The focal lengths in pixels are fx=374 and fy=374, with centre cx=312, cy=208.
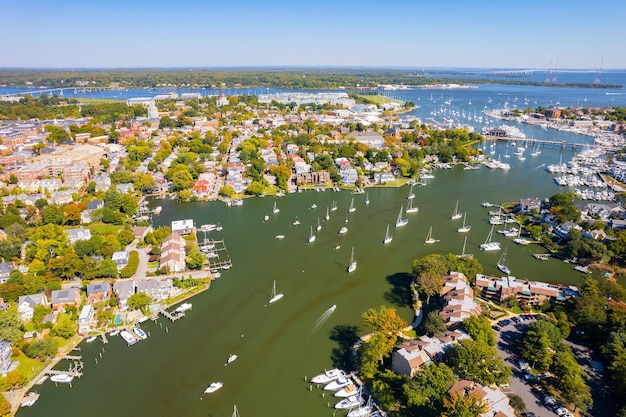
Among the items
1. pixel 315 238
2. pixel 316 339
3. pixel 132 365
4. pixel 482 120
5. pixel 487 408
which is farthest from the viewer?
pixel 482 120

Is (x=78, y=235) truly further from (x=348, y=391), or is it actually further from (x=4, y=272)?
(x=348, y=391)

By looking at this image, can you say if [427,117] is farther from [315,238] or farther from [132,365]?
[132,365]

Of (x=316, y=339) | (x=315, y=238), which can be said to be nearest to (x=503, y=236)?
(x=315, y=238)

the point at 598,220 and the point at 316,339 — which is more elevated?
the point at 598,220

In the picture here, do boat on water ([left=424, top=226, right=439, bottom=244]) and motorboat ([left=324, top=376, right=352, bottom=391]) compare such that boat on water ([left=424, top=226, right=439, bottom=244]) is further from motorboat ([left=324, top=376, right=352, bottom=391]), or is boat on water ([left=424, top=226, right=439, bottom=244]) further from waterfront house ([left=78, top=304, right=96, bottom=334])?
waterfront house ([left=78, top=304, right=96, bottom=334])

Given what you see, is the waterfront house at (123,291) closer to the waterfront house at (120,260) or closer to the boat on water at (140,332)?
the boat on water at (140,332)

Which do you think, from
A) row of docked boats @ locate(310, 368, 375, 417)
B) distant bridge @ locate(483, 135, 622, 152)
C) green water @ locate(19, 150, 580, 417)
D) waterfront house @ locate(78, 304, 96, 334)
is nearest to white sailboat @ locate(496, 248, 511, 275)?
green water @ locate(19, 150, 580, 417)

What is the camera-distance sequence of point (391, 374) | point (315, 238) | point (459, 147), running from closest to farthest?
point (391, 374) → point (315, 238) → point (459, 147)
